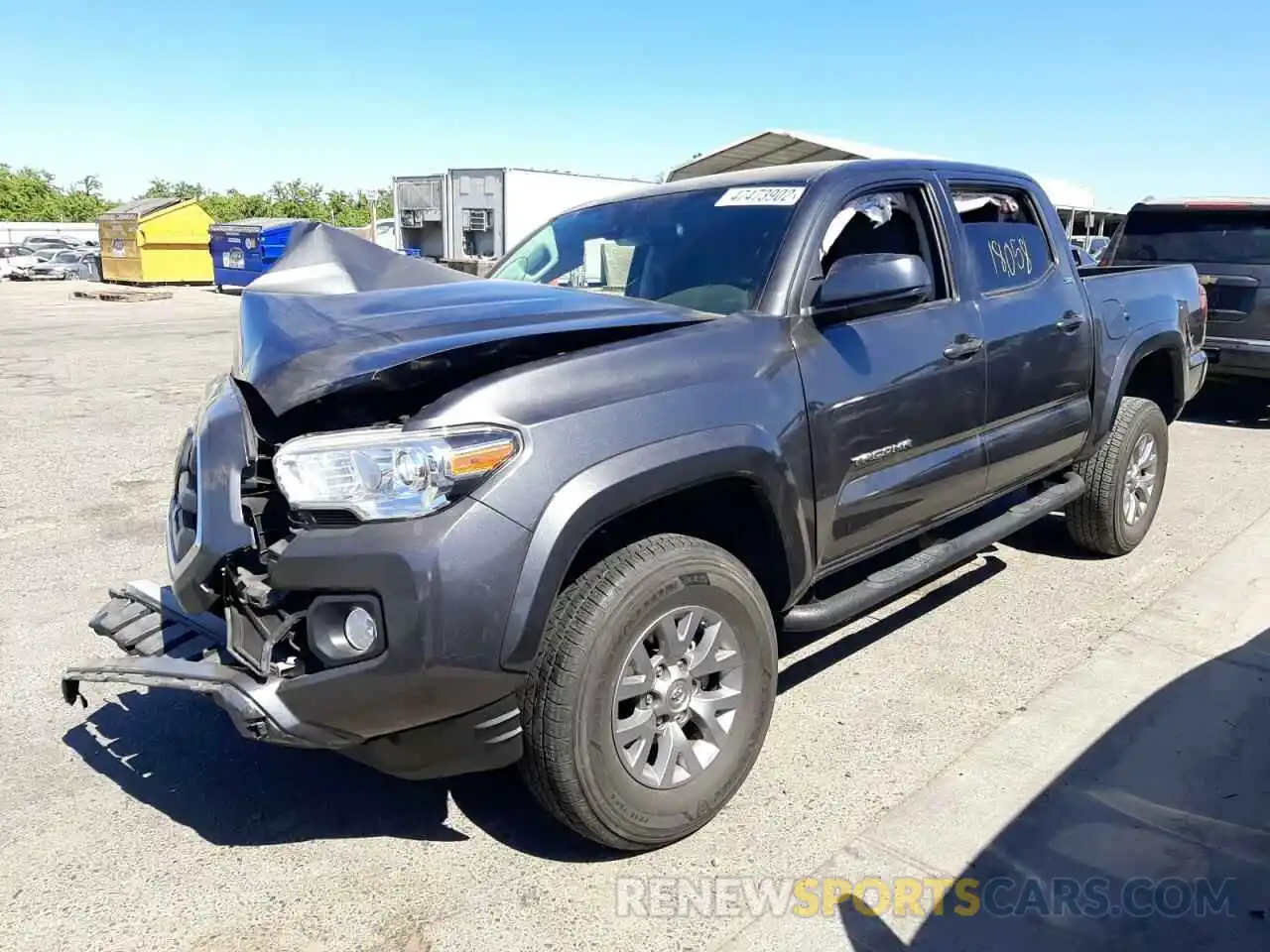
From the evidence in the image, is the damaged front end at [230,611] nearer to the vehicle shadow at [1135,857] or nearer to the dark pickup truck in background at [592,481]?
the dark pickup truck in background at [592,481]

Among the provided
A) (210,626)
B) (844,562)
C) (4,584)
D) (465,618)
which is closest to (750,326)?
(844,562)

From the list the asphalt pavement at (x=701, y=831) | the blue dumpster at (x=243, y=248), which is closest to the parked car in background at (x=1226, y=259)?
the asphalt pavement at (x=701, y=831)

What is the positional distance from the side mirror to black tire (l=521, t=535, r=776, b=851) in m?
0.90

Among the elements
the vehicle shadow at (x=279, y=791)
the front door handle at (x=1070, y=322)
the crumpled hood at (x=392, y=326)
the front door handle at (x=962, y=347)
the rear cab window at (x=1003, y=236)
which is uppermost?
the rear cab window at (x=1003, y=236)

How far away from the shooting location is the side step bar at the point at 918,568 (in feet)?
10.3

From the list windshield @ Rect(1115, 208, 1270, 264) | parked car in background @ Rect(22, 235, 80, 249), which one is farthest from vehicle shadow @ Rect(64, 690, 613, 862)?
parked car in background @ Rect(22, 235, 80, 249)

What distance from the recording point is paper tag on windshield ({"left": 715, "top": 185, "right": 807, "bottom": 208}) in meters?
3.41

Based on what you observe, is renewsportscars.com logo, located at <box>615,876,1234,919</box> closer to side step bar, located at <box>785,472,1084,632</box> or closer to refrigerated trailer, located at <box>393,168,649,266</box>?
side step bar, located at <box>785,472,1084,632</box>

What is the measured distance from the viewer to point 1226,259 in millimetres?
8156

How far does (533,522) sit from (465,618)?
27 cm

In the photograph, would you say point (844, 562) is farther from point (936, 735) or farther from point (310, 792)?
point (310, 792)

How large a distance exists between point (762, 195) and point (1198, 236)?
21.5 ft

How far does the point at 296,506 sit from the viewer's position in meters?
2.29

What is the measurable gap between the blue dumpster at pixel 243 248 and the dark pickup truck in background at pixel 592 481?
74.6 ft
